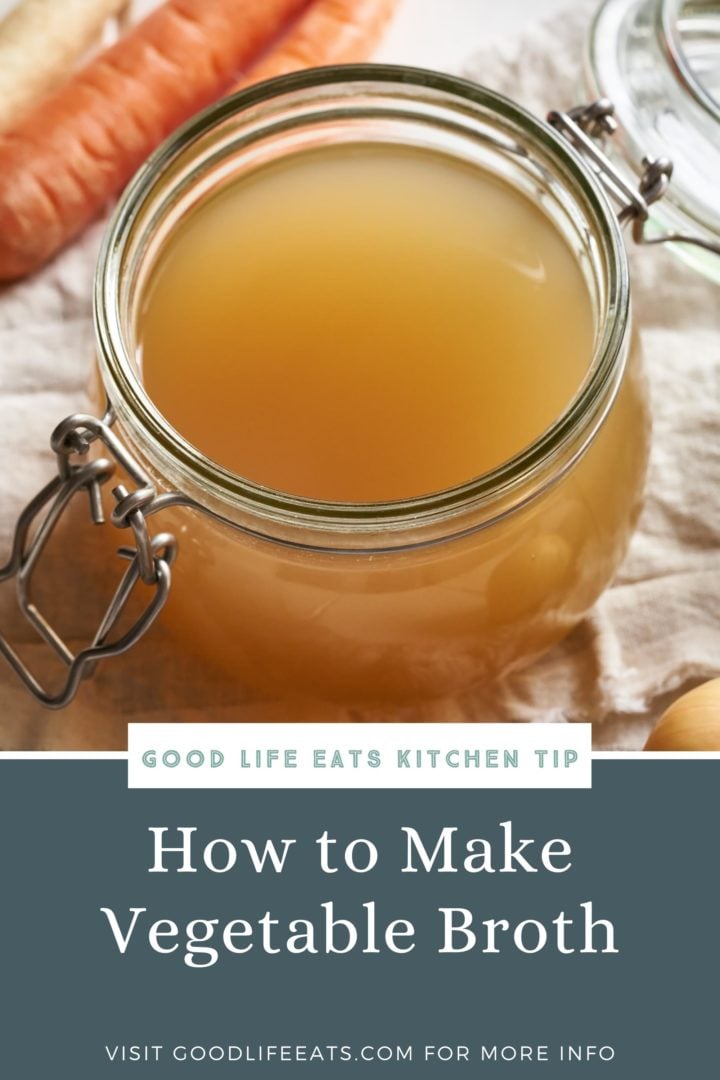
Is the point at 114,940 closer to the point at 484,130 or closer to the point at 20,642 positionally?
the point at 20,642

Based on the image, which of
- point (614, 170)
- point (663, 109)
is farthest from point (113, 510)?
point (663, 109)

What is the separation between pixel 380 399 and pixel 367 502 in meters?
0.09

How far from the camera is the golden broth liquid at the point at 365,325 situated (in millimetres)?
841

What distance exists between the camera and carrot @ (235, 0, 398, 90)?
125 centimetres

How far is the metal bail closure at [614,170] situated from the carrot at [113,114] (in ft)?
1.45

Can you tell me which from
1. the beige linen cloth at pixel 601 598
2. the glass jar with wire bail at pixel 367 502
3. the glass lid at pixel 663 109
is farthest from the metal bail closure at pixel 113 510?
the glass lid at pixel 663 109

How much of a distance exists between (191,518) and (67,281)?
1.42ft

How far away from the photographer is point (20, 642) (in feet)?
3.40

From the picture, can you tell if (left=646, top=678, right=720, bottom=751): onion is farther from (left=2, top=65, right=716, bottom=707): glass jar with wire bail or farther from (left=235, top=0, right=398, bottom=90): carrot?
(left=235, top=0, right=398, bottom=90): carrot

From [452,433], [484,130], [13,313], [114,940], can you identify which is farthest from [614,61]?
[114,940]

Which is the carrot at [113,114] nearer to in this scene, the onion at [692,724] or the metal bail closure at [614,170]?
the metal bail closure at [614,170]

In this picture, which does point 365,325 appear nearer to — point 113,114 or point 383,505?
point 383,505

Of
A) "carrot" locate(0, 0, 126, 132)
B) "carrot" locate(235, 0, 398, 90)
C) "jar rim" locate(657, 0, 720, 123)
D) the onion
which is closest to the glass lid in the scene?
"jar rim" locate(657, 0, 720, 123)

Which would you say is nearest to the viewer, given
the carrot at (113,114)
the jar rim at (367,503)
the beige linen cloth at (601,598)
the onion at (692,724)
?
the jar rim at (367,503)
